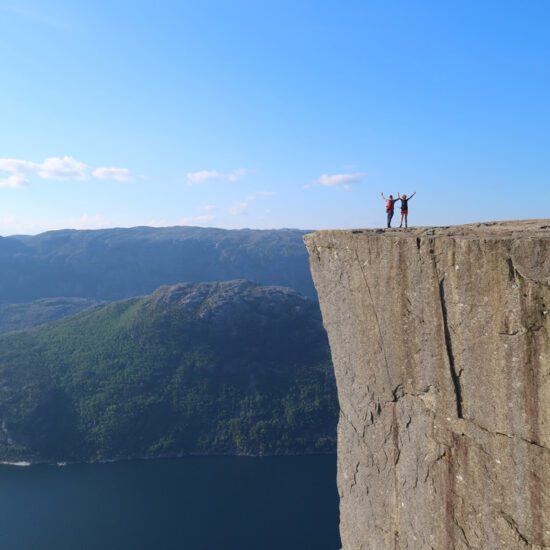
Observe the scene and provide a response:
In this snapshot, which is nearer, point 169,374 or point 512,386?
point 512,386

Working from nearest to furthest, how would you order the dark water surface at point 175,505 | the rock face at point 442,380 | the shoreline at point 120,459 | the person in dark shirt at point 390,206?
the rock face at point 442,380 → the person in dark shirt at point 390,206 → the dark water surface at point 175,505 → the shoreline at point 120,459

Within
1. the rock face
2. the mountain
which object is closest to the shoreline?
the mountain

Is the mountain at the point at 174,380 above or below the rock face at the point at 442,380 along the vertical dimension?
below

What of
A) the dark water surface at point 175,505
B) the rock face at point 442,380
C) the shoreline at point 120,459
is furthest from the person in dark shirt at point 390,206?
the shoreline at point 120,459

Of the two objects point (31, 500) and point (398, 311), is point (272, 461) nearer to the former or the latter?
point (31, 500)

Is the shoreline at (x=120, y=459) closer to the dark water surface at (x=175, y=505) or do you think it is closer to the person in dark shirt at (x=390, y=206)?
the dark water surface at (x=175, y=505)

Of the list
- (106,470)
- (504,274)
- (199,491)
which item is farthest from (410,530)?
(106,470)
